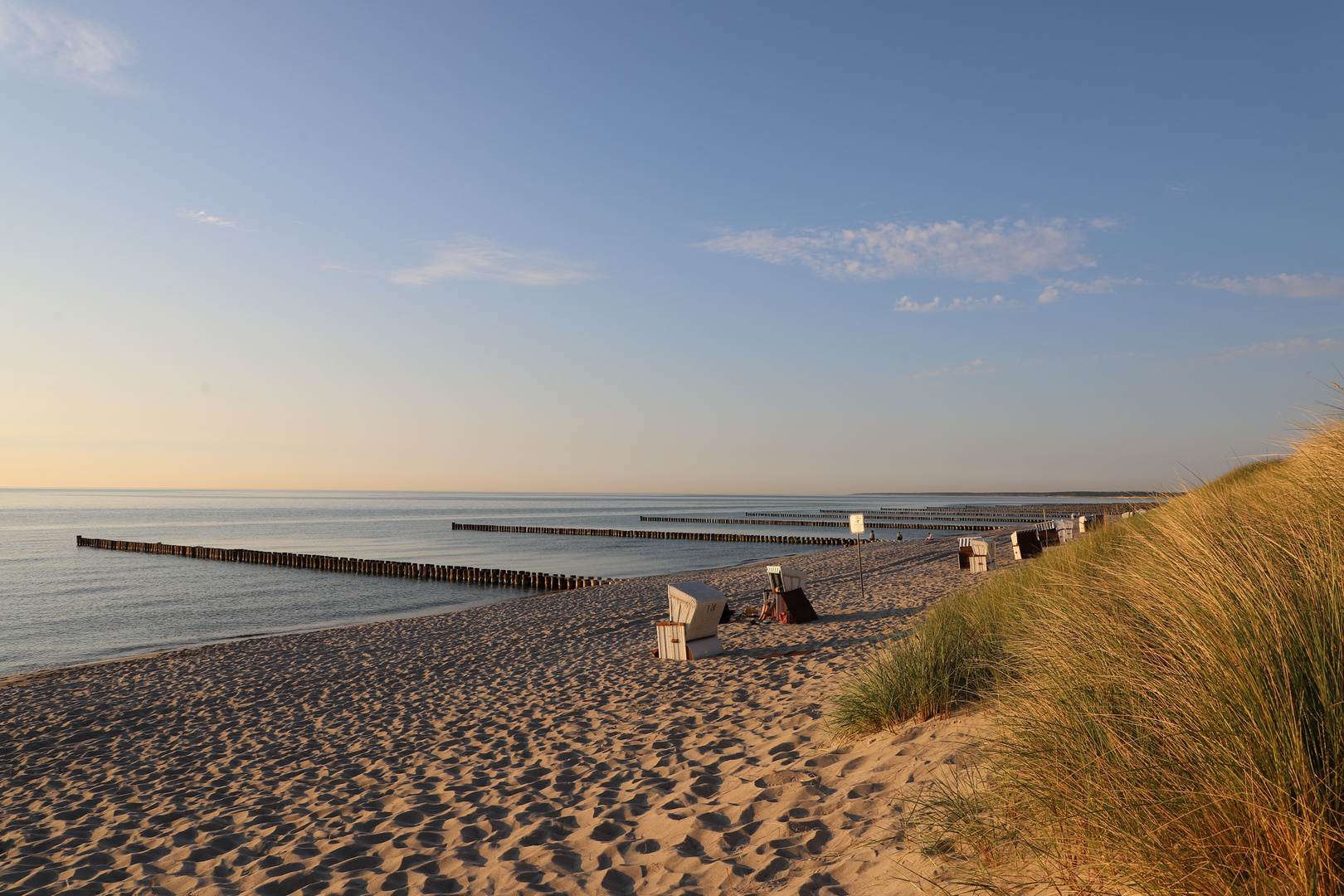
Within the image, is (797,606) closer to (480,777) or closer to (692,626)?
(692,626)

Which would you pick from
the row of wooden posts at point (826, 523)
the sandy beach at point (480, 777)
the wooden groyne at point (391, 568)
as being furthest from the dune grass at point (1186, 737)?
the row of wooden posts at point (826, 523)

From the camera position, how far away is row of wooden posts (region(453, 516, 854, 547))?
55688 millimetres

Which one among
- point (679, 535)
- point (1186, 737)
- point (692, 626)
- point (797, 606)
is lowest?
point (679, 535)

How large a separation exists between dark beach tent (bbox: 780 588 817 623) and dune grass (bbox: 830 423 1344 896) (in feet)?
27.4

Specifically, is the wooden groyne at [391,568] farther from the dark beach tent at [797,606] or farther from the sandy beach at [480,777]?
the sandy beach at [480,777]

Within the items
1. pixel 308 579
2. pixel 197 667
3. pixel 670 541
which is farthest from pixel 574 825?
pixel 670 541

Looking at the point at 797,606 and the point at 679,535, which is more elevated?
the point at 797,606

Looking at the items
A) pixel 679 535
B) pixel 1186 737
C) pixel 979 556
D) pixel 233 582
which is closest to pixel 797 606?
pixel 979 556

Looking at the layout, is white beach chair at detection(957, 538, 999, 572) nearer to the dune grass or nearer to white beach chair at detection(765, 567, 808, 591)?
white beach chair at detection(765, 567, 808, 591)

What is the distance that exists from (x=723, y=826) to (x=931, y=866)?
1.57m

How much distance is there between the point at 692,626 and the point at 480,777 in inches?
188

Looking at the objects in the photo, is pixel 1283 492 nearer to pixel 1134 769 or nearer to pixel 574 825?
pixel 1134 769

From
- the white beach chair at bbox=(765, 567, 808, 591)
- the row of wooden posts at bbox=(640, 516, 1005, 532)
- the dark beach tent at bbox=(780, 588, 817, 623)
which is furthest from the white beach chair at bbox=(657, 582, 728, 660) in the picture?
the row of wooden posts at bbox=(640, 516, 1005, 532)

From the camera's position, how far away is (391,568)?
37.1 meters
